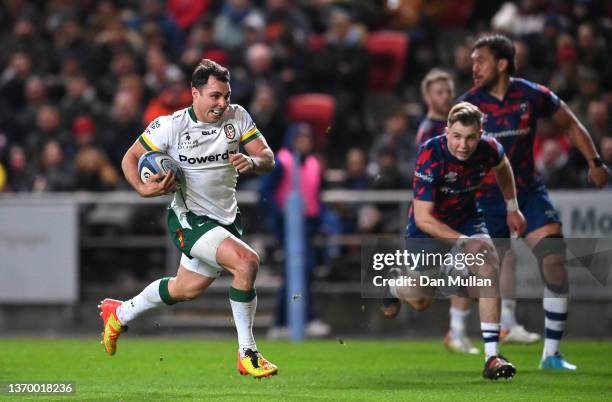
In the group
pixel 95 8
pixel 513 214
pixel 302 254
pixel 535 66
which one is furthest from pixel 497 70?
pixel 95 8

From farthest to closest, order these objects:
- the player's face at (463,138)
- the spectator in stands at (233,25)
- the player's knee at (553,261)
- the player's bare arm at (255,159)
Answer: the spectator in stands at (233,25), the player's knee at (553,261), the player's face at (463,138), the player's bare arm at (255,159)

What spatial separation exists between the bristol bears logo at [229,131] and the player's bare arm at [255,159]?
14 centimetres

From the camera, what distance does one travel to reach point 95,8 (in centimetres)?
2002

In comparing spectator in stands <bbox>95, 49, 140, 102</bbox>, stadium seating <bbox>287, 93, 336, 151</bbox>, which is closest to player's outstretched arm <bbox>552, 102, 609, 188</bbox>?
stadium seating <bbox>287, 93, 336, 151</bbox>

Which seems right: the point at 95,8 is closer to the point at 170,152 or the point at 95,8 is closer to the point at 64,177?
the point at 64,177

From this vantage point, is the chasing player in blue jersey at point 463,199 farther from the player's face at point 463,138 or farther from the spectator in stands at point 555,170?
the spectator in stands at point 555,170

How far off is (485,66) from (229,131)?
253cm

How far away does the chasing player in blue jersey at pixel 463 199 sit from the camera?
948 centimetres

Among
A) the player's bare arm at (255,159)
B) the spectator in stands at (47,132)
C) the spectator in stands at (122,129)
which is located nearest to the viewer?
the player's bare arm at (255,159)

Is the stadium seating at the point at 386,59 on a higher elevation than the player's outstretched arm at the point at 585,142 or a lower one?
higher

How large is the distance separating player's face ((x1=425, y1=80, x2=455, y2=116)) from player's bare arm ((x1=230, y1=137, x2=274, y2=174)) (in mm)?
3003

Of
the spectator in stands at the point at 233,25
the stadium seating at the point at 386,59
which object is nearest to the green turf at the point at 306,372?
the stadium seating at the point at 386,59

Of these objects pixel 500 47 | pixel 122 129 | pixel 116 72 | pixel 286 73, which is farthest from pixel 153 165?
pixel 116 72

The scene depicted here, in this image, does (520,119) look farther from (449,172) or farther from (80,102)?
(80,102)
